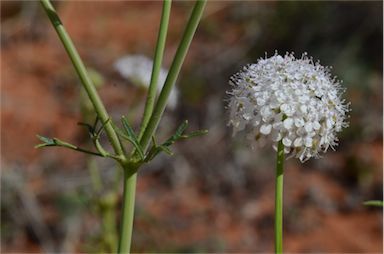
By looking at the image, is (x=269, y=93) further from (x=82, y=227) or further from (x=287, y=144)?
(x=82, y=227)

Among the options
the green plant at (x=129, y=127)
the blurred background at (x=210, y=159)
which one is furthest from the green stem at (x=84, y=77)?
the blurred background at (x=210, y=159)

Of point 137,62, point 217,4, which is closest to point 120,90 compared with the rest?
point 217,4

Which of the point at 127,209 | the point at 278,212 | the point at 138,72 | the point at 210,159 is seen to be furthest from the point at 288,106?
the point at 210,159

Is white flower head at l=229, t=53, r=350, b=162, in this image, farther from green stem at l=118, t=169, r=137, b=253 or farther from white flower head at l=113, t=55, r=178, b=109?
white flower head at l=113, t=55, r=178, b=109

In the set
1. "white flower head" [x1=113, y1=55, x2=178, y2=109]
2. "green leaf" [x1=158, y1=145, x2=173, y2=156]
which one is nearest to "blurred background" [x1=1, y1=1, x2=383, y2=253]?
"white flower head" [x1=113, y1=55, x2=178, y2=109]

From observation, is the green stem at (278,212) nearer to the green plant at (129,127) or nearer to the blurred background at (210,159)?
the green plant at (129,127)

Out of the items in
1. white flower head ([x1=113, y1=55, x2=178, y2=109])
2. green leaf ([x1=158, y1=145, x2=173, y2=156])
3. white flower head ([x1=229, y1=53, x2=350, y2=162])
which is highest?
white flower head ([x1=113, y1=55, x2=178, y2=109])
